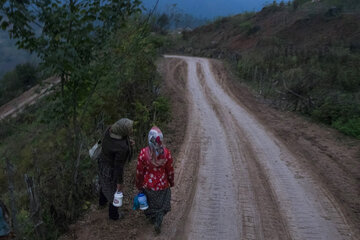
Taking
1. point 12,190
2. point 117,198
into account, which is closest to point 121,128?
point 117,198

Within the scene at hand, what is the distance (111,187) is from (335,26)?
28347mm

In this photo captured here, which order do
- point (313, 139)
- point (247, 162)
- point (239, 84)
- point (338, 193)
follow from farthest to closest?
point (239, 84), point (313, 139), point (247, 162), point (338, 193)

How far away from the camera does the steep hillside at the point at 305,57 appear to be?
1207 centimetres

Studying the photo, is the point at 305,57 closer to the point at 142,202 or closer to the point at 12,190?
the point at 142,202

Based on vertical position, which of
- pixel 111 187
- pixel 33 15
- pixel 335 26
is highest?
pixel 335 26

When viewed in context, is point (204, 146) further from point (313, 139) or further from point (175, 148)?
point (313, 139)

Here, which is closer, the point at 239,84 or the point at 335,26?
the point at 239,84

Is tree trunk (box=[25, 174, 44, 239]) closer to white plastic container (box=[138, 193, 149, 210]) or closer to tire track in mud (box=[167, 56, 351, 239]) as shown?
white plastic container (box=[138, 193, 149, 210])

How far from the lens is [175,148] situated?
9.02 m

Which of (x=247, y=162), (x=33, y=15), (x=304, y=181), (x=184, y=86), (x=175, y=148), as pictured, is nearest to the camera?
(x=33, y=15)

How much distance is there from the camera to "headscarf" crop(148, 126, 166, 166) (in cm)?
448

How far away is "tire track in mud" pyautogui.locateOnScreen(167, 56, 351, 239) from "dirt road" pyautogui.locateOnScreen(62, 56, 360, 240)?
16 millimetres

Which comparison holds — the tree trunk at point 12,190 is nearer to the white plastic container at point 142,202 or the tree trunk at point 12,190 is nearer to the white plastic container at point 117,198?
the white plastic container at point 117,198

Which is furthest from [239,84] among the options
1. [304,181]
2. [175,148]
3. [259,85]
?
[304,181]
